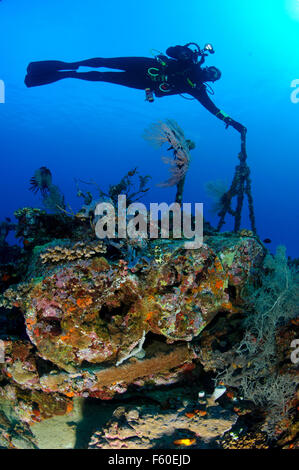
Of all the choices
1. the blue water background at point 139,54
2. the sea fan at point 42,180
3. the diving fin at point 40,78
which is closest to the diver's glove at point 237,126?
the sea fan at point 42,180

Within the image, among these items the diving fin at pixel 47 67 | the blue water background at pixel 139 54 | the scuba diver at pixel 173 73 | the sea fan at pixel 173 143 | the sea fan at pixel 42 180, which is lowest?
the sea fan at pixel 42 180

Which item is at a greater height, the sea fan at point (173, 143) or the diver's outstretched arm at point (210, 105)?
the diver's outstretched arm at point (210, 105)

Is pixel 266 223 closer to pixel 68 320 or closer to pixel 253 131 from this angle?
pixel 253 131

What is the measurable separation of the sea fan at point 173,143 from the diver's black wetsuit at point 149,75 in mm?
3228

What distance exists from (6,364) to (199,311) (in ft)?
11.3

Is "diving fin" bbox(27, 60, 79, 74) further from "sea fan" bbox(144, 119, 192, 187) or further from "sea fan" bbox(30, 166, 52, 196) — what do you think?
"sea fan" bbox(144, 119, 192, 187)

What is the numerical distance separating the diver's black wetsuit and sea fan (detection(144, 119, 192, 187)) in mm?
3228

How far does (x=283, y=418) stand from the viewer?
164 inches

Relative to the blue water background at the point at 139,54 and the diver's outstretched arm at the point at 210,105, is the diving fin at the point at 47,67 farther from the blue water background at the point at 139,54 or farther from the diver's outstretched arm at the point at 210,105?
the blue water background at the point at 139,54

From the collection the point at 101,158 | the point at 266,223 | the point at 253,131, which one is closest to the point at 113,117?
the point at 101,158

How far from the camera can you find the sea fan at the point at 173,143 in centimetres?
579

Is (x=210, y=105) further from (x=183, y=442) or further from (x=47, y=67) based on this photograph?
(x=183, y=442)

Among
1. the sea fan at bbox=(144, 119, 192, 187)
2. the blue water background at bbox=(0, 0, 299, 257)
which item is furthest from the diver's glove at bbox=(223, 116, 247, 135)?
the blue water background at bbox=(0, 0, 299, 257)

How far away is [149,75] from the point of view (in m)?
10.0
